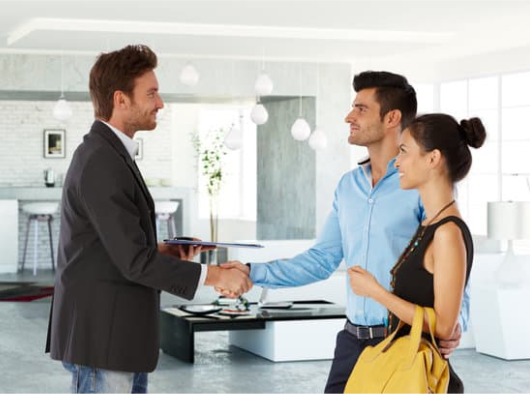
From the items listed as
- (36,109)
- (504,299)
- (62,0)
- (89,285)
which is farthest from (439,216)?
(36,109)

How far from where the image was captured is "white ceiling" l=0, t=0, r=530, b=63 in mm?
7750

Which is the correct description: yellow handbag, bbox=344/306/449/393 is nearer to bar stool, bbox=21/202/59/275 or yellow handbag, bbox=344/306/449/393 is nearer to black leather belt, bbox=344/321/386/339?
black leather belt, bbox=344/321/386/339

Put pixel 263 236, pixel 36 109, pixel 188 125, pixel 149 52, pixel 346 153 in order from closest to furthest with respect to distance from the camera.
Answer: pixel 149 52 < pixel 346 153 < pixel 263 236 < pixel 36 109 < pixel 188 125

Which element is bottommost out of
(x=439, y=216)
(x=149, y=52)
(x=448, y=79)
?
(x=439, y=216)

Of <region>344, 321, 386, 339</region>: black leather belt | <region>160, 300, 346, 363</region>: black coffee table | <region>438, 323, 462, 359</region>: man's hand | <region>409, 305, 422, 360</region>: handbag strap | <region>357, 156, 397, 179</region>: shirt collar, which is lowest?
<region>160, 300, 346, 363</region>: black coffee table

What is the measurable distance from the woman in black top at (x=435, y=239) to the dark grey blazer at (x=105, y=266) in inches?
23.5

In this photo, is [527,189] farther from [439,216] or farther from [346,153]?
[439,216]

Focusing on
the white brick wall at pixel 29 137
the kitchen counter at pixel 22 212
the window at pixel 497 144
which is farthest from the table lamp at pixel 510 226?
the white brick wall at pixel 29 137

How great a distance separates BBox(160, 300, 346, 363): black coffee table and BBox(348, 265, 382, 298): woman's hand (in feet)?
14.6

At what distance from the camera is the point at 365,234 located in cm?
287

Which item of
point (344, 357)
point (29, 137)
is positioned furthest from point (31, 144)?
point (344, 357)

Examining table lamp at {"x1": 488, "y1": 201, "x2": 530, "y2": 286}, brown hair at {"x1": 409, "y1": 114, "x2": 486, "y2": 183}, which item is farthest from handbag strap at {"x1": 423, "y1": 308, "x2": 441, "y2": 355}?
table lamp at {"x1": 488, "y1": 201, "x2": 530, "y2": 286}

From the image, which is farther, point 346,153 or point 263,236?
point 263,236

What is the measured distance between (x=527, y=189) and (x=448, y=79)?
1.69 meters
